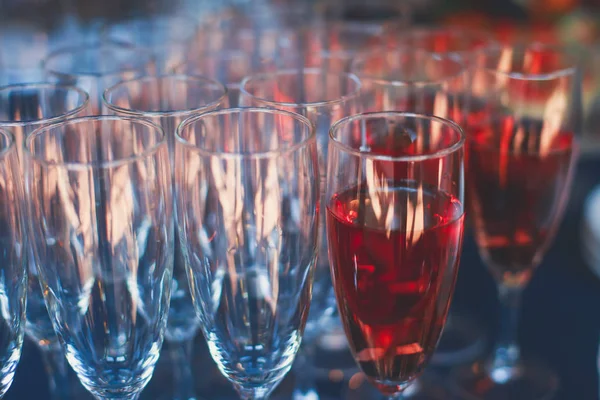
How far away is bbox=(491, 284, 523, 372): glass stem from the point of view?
999 millimetres

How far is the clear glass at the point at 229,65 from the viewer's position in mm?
958

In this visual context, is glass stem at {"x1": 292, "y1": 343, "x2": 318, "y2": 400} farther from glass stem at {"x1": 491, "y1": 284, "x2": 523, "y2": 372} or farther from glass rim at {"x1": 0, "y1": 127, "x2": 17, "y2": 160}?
glass rim at {"x1": 0, "y1": 127, "x2": 17, "y2": 160}

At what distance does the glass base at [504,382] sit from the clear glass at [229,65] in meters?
0.46

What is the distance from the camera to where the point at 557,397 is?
948 mm

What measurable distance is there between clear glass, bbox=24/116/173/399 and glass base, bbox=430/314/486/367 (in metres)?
0.52

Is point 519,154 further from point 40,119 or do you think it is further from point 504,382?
point 40,119

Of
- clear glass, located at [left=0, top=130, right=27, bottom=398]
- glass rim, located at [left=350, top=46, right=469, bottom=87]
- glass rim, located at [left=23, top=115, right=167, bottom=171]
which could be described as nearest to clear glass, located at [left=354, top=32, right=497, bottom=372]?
glass rim, located at [left=350, top=46, right=469, bottom=87]

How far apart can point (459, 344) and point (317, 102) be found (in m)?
0.50

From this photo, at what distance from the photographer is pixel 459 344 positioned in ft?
3.56

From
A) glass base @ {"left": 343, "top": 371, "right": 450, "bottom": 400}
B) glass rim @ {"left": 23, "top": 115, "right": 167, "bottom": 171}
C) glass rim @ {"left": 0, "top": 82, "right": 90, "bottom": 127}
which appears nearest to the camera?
glass rim @ {"left": 23, "top": 115, "right": 167, "bottom": 171}

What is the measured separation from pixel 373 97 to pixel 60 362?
457mm

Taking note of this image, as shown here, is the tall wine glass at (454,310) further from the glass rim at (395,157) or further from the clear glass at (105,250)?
the clear glass at (105,250)

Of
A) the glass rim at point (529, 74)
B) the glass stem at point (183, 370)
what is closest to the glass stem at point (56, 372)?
the glass stem at point (183, 370)

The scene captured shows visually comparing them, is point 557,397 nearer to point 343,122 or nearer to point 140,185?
point 343,122
